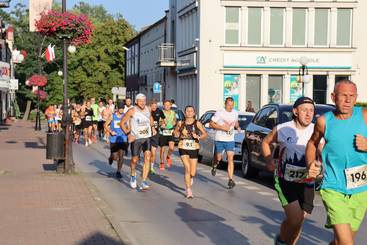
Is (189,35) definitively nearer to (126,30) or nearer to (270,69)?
(270,69)

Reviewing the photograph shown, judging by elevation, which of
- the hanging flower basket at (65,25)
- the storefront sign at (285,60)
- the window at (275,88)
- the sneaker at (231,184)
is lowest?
the sneaker at (231,184)

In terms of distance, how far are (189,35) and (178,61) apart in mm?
3459

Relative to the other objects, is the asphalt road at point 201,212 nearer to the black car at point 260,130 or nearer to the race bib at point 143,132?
the black car at point 260,130

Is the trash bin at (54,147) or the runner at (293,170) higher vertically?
the runner at (293,170)

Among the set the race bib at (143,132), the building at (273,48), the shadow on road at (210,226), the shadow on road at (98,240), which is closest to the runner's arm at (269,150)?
the shadow on road at (210,226)

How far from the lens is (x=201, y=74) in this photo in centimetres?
4084

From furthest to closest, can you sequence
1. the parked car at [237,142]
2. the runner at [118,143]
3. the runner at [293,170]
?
the parked car at [237,142] → the runner at [118,143] → the runner at [293,170]

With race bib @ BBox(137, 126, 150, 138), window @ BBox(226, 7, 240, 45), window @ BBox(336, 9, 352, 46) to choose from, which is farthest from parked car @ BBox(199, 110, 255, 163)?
window @ BBox(336, 9, 352, 46)

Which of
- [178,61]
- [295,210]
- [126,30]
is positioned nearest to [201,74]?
[178,61]

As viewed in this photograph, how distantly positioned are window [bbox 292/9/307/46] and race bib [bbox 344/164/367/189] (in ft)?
120

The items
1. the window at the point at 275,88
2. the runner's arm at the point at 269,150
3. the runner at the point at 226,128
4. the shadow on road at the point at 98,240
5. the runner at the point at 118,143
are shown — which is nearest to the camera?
the runner's arm at the point at 269,150

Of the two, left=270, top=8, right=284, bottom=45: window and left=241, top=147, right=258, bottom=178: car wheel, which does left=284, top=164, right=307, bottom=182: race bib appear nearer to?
left=241, top=147, right=258, bottom=178: car wheel

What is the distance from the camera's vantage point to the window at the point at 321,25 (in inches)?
1624

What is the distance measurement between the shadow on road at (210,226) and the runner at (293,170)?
5.21 ft
